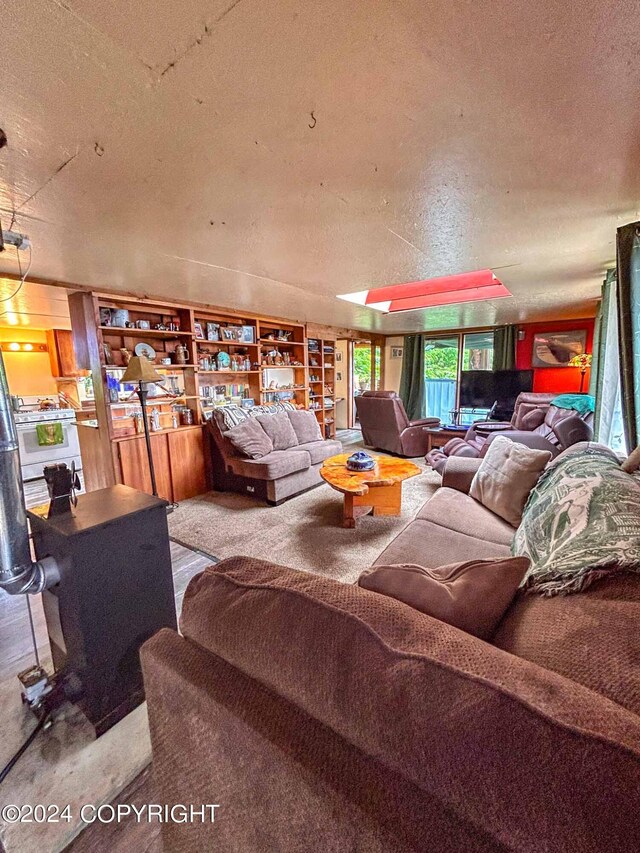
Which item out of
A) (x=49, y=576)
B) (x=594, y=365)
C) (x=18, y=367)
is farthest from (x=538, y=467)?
(x=18, y=367)

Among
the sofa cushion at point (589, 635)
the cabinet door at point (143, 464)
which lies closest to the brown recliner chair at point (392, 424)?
the cabinet door at point (143, 464)

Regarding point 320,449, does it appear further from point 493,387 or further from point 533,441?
point 493,387

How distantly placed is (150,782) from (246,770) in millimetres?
907

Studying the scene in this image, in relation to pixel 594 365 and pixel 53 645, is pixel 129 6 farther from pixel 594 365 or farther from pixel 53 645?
pixel 594 365

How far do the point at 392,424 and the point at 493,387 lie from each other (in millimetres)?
2190

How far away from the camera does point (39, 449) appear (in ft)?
15.0

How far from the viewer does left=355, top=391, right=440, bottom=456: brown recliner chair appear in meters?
5.08

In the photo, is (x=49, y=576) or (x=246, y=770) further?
(x=49, y=576)

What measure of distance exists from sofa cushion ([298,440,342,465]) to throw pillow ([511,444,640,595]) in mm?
2521

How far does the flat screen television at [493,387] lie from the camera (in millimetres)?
5766

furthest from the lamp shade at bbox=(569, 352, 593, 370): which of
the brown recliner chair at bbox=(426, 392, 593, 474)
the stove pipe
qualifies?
the stove pipe

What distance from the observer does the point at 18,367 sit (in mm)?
5504

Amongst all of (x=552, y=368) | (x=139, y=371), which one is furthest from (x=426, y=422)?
(x=139, y=371)

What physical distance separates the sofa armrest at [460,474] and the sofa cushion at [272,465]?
5.18ft
